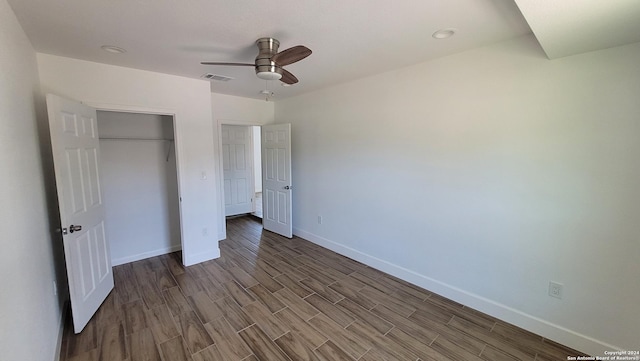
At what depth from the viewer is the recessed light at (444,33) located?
2035 millimetres

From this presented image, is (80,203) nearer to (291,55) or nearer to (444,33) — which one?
(291,55)

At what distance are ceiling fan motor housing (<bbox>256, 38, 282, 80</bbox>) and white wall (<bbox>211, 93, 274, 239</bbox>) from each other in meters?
2.51

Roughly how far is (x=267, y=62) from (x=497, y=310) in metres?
3.11

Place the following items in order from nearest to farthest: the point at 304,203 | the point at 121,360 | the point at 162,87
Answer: the point at 121,360 < the point at 162,87 < the point at 304,203

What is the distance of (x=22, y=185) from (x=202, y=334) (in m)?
1.71

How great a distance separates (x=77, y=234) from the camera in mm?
2330

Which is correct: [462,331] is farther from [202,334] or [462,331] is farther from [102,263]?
[102,263]

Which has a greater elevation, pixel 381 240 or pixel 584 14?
pixel 584 14

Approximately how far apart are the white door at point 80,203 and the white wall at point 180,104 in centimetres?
32

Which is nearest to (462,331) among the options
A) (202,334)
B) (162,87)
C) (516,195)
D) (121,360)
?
(516,195)

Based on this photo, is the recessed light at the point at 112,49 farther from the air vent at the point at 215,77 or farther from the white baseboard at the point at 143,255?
the white baseboard at the point at 143,255

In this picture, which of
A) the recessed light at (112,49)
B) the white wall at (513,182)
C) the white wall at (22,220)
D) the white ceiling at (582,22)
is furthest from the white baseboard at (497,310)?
the recessed light at (112,49)

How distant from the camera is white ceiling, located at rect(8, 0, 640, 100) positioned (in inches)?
65.2

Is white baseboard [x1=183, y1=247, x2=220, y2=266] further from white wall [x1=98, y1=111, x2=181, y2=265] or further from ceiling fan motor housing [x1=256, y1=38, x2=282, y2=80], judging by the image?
ceiling fan motor housing [x1=256, y1=38, x2=282, y2=80]
